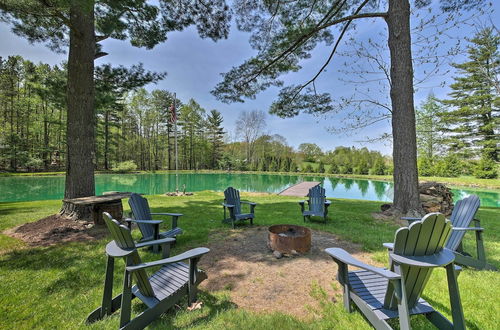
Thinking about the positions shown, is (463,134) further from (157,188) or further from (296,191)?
(157,188)

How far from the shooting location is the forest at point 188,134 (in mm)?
17208

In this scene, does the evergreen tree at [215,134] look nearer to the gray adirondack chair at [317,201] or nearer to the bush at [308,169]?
the bush at [308,169]

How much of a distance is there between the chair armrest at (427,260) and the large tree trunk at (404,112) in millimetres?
4161

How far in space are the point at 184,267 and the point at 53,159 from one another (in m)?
32.7

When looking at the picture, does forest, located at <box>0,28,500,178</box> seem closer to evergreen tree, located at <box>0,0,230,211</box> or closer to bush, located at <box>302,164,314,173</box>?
bush, located at <box>302,164,314,173</box>

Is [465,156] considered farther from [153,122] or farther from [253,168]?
[153,122]

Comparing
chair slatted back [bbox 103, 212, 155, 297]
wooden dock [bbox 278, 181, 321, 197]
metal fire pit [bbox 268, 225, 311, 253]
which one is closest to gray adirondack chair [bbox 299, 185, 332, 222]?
metal fire pit [bbox 268, 225, 311, 253]

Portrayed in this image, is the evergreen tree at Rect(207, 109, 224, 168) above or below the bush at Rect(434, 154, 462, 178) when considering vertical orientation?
above

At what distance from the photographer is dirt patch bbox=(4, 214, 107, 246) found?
11.6 ft

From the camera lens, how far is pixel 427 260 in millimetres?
1315

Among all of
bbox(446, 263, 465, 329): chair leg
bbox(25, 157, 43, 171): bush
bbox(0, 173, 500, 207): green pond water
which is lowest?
bbox(0, 173, 500, 207): green pond water

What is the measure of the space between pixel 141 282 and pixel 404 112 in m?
5.94

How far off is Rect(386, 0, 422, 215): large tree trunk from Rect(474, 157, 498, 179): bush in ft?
71.1

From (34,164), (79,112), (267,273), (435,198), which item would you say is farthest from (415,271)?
(34,164)
